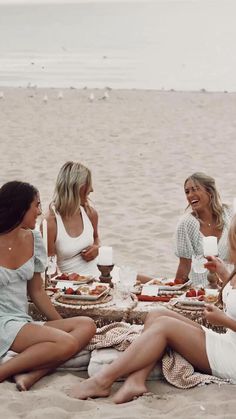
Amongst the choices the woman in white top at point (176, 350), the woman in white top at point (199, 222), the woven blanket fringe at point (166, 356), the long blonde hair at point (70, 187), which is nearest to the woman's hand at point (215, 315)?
the woman in white top at point (176, 350)

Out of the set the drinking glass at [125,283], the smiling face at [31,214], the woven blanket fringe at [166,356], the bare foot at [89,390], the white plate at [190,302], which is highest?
the smiling face at [31,214]

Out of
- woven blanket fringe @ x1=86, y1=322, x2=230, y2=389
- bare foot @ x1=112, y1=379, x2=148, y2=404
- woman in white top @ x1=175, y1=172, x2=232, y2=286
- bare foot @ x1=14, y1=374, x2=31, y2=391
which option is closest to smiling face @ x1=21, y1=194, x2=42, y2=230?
woven blanket fringe @ x1=86, y1=322, x2=230, y2=389

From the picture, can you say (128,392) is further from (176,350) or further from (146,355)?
(176,350)

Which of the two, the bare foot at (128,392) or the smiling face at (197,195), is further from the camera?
the smiling face at (197,195)

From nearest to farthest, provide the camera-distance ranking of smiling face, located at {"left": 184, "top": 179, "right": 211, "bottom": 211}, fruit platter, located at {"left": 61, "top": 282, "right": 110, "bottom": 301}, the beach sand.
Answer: the beach sand
fruit platter, located at {"left": 61, "top": 282, "right": 110, "bottom": 301}
smiling face, located at {"left": 184, "top": 179, "right": 211, "bottom": 211}

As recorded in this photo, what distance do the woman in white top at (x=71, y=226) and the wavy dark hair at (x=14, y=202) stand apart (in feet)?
4.02

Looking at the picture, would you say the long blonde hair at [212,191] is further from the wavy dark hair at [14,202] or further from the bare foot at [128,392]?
the bare foot at [128,392]

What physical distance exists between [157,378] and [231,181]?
8.30 m

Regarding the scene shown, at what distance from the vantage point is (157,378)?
4473mm

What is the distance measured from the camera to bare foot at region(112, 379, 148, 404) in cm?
411

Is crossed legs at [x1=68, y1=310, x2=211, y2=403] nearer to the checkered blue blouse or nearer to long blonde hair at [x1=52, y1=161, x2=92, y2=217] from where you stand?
the checkered blue blouse

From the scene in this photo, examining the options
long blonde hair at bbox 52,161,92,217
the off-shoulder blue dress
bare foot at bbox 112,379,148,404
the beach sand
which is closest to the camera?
the beach sand

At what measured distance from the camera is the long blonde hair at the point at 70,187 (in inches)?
230

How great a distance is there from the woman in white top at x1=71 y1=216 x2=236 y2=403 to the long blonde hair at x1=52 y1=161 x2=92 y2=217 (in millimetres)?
1673
